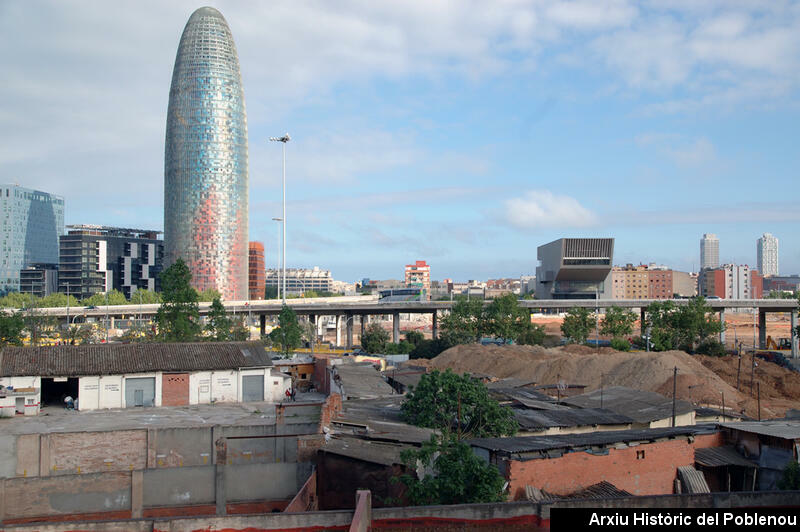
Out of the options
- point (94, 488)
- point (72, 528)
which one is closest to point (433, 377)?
point (94, 488)

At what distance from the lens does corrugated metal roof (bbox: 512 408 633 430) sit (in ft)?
91.2

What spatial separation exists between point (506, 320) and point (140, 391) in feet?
186

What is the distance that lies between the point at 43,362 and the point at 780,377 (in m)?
55.4

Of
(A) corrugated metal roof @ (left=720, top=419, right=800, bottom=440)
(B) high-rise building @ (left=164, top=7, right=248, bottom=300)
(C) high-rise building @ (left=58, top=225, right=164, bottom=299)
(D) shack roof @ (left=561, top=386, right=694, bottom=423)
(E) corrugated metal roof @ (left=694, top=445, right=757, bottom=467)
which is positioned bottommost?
(E) corrugated metal roof @ (left=694, top=445, right=757, bottom=467)

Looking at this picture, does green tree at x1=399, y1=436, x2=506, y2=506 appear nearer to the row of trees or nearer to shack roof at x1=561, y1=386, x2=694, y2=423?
shack roof at x1=561, y1=386, x2=694, y2=423

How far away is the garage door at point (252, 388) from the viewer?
42500 mm

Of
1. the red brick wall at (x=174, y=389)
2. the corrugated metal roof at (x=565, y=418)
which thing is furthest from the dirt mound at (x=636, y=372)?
the red brick wall at (x=174, y=389)

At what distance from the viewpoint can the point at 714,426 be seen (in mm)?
26281

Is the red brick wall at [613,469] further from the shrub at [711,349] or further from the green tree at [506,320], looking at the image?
the green tree at [506,320]

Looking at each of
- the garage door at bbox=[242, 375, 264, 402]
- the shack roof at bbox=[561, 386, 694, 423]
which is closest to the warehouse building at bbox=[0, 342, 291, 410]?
the garage door at bbox=[242, 375, 264, 402]

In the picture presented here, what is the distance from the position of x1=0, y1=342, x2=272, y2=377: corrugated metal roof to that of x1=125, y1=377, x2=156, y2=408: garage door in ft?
2.04

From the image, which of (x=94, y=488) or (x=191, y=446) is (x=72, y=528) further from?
(x=191, y=446)

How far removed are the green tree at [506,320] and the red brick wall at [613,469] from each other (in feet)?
210

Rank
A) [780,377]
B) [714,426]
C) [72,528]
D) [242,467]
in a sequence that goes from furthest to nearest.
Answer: [780,377], [714,426], [242,467], [72,528]
